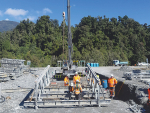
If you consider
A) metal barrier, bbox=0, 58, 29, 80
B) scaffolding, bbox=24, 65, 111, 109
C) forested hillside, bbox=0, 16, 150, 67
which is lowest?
scaffolding, bbox=24, 65, 111, 109

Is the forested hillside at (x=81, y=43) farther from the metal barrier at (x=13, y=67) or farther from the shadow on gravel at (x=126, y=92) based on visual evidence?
the shadow on gravel at (x=126, y=92)

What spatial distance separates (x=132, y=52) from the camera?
61.8m

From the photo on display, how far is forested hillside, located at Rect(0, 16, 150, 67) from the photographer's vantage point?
159ft

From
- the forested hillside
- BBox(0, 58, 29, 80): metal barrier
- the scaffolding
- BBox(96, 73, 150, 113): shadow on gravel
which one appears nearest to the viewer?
the scaffolding

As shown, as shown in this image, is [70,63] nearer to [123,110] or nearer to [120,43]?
[123,110]

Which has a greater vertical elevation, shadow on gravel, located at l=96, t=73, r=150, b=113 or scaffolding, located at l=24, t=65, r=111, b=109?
scaffolding, located at l=24, t=65, r=111, b=109

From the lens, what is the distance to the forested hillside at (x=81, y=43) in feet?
159

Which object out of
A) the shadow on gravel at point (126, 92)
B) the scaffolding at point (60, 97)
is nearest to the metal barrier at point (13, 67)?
the scaffolding at point (60, 97)

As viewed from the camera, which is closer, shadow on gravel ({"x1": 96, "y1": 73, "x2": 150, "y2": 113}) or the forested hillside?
shadow on gravel ({"x1": 96, "y1": 73, "x2": 150, "y2": 113})

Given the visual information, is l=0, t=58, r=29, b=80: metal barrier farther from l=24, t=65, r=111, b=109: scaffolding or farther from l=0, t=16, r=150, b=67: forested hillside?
l=0, t=16, r=150, b=67: forested hillside

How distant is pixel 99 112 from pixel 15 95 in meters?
5.84

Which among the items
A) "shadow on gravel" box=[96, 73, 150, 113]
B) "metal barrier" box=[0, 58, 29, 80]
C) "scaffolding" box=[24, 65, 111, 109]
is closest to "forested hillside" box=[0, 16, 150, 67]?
"metal barrier" box=[0, 58, 29, 80]

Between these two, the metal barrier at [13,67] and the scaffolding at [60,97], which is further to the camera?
the metal barrier at [13,67]

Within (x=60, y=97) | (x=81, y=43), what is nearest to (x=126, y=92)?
(x=60, y=97)
